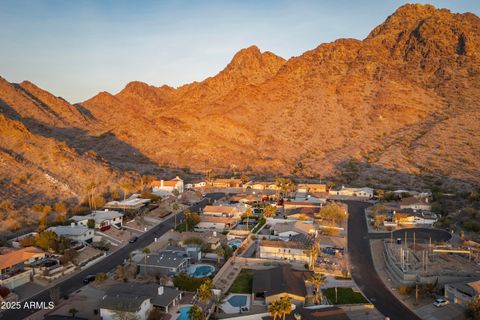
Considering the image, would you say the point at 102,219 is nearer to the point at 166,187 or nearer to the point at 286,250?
the point at 286,250

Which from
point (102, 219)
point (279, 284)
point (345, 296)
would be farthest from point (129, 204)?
point (345, 296)

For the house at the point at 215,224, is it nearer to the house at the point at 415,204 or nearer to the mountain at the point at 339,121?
the house at the point at 415,204

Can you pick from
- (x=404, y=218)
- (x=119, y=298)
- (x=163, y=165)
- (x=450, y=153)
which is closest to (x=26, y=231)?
(x=119, y=298)

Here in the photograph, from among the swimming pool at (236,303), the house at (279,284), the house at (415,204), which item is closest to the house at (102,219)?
the house at (279,284)

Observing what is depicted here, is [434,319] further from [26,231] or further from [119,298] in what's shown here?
[26,231]

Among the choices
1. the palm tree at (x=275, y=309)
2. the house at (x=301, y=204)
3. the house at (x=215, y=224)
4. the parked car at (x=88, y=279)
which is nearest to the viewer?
the palm tree at (x=275, y=309)

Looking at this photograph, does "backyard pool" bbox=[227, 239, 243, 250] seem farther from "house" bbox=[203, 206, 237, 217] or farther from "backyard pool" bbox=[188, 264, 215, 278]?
"house" bbox=[203, 206, 237, 217]

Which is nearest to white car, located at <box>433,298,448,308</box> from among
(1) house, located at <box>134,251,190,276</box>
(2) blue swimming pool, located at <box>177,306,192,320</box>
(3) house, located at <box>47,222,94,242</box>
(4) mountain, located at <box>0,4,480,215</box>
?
(2) blue swimming pool, located at <box>177,306,192,320</box>
